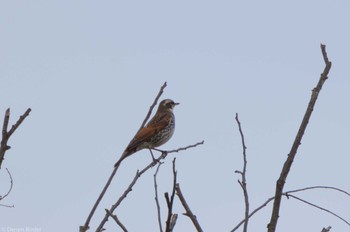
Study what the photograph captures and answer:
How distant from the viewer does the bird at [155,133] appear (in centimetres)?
1112

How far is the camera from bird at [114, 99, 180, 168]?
1112cm

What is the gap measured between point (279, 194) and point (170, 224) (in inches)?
21.2

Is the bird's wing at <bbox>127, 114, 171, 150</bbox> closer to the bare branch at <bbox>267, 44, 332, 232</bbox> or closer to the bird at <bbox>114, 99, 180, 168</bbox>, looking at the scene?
the bird at <bbox>114, 99, 180, 168</bbox>

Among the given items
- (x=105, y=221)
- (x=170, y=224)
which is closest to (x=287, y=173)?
(x=170, y=224)

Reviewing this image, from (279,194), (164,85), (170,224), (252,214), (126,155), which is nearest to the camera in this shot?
(170,224)

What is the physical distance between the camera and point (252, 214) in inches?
133

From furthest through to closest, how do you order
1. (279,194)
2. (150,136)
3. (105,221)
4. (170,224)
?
(150,136) → (105,221) → (279,194) → (170,224)

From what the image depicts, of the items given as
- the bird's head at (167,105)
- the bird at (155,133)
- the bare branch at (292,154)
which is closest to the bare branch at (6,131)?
the bare branch at (292,154)

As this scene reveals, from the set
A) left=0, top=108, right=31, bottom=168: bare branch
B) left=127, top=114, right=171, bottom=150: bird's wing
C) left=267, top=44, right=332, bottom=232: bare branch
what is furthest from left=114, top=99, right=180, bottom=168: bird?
left=267, top=44, right=332, bottom=232: bare branch

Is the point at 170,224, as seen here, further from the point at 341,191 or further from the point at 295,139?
the point at 341,191

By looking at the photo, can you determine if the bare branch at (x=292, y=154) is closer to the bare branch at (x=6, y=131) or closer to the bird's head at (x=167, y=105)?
the bare branch at (x=6, y=131)

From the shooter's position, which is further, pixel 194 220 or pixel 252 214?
pixel 252 214

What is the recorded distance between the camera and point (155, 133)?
12.0 meters

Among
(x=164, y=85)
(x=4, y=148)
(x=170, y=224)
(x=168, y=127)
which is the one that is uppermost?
(x=168, y=127)
